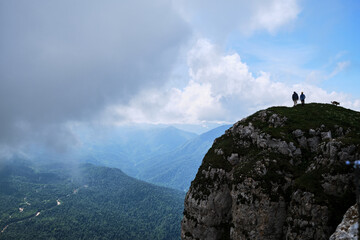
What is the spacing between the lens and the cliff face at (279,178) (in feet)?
81.9

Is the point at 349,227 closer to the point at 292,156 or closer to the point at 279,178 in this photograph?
the point at 279,178

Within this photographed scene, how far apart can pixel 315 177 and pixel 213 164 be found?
18.1m

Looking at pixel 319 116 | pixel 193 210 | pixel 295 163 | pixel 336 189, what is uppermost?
pixel 319 116

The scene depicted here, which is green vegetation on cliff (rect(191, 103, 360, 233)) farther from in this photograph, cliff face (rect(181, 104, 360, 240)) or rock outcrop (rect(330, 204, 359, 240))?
rock outcrop (rect(330, 204, 359, 240))

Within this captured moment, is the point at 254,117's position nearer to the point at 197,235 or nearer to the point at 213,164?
the point at 213,164

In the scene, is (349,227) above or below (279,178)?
below

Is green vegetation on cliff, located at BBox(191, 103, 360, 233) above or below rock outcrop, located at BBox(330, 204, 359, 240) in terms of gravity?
above

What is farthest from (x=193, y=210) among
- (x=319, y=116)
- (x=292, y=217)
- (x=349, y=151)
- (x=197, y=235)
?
(x=319, y=116)

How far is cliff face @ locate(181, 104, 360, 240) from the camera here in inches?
983

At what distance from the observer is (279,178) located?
31156mm

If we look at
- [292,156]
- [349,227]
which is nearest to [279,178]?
[292,156]

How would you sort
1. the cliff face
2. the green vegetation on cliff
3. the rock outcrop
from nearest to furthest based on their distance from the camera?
the rock outcrop → the cliff face → the green vegetation on cliff

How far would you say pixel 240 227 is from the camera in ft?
102

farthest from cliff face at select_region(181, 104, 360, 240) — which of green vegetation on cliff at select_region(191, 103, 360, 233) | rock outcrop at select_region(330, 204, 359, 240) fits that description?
rock outcrop at select_region(330, 204, 359, 240)
